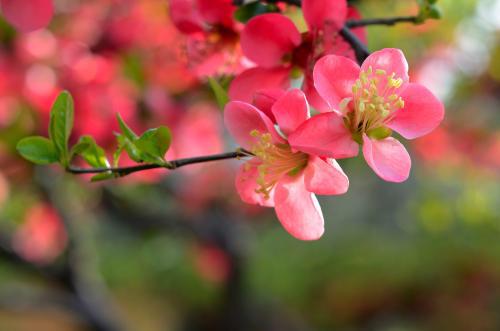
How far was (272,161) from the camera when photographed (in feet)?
1.88

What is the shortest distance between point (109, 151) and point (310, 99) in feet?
3.21

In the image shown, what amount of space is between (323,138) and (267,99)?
2.7 inches

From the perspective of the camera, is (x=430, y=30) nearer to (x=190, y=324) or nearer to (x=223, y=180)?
(x=223, y=180)

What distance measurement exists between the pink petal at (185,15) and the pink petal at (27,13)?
0.14 m

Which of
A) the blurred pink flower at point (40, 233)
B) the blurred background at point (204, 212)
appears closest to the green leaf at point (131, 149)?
the blurred background at point (204, 212)

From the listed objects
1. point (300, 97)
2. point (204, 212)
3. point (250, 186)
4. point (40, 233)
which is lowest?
point (204, 212)

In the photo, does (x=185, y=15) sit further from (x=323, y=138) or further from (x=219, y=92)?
(x=323, y=138)

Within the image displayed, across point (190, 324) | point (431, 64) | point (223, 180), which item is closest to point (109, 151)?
point (431, 64)

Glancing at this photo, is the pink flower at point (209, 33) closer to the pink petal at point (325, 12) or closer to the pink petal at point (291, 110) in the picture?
the pink petal at point (325, 12)

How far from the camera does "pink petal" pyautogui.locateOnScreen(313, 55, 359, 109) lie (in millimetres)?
534

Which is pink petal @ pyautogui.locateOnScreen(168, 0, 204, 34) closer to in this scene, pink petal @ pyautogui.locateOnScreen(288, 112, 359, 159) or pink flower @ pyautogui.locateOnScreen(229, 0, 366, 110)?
pink flower @ pyautogui.locateOnScreen(229, 0, 366, 110)

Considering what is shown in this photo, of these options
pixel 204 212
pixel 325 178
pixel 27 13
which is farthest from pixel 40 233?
pixel 325 178

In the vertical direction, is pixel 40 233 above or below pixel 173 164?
below

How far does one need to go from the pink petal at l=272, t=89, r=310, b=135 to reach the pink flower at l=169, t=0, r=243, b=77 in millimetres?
204
